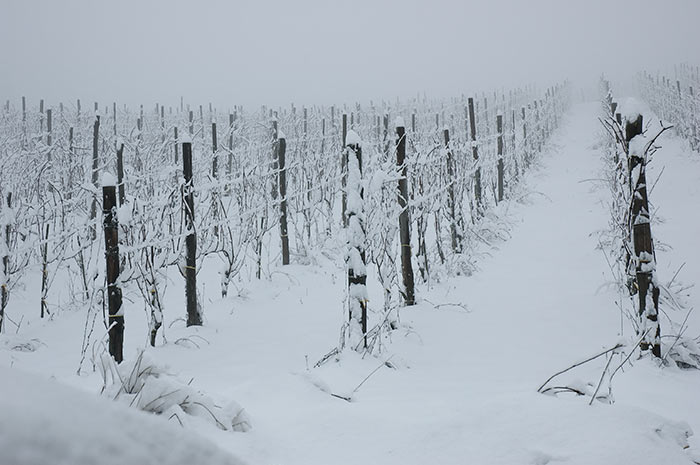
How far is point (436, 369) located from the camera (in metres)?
4.25

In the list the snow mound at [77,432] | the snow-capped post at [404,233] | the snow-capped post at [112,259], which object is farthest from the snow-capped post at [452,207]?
the snow mound at [77,432]

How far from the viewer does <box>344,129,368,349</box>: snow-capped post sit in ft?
14.4

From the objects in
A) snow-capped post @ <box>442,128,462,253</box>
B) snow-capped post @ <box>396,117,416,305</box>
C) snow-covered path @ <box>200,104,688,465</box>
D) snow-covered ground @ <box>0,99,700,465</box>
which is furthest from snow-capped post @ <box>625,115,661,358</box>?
snow-capped post @ <box>442,128,462,253</box>

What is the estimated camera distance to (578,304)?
5730 mm

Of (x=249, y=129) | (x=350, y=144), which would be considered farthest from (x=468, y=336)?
(x=249, y=129)

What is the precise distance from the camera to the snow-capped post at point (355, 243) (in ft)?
14.4

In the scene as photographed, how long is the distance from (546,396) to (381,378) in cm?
152

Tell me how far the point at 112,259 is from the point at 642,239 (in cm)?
435

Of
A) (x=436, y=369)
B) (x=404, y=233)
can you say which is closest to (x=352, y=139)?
(x=404, y=233)

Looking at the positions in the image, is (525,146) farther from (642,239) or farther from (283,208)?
(642,239)

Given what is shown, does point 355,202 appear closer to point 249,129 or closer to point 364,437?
point 364,437

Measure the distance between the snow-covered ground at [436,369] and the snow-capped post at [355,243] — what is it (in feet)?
1.37

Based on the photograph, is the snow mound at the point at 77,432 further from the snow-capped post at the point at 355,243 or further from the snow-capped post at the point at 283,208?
the snow-capped post at the point at 283,208

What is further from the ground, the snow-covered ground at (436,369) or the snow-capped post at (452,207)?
the snow-capped post at (452,207)
